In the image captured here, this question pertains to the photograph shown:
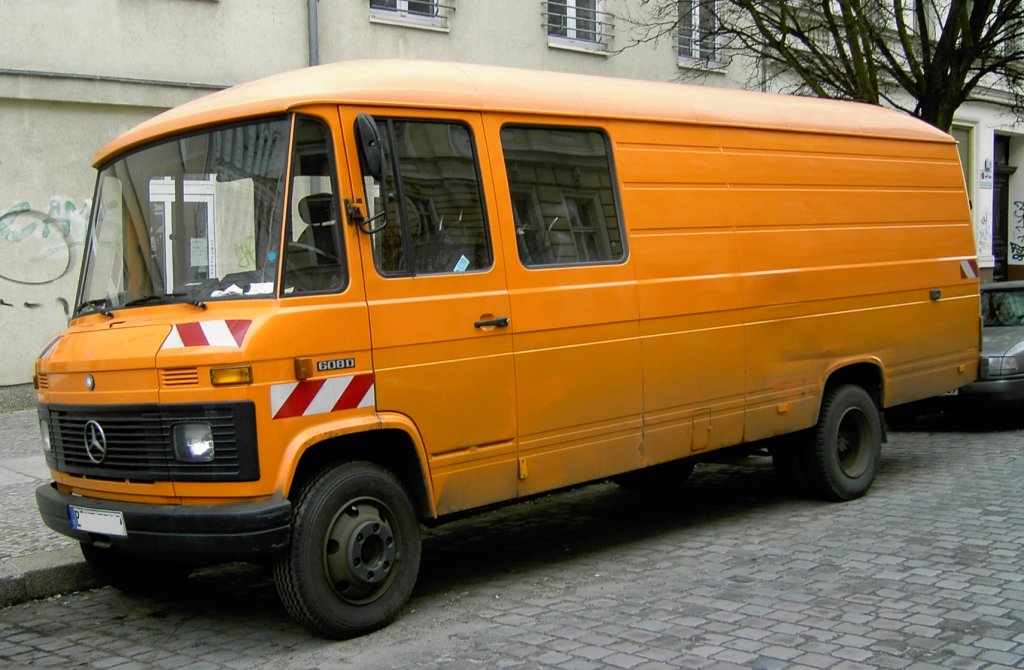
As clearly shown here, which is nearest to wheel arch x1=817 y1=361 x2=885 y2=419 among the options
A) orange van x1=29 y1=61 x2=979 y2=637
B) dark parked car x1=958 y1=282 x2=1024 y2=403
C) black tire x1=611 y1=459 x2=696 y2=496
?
orange van x1=29 y1=61 x2=979 y2=637

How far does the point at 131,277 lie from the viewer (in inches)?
230

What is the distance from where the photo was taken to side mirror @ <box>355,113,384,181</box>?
534 centimetres

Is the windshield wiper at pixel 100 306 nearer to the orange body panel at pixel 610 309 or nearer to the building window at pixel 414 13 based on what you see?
the orange body panel at pixel 610 309

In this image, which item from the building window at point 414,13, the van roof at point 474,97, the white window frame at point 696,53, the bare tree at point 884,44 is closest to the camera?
the van roof at point 474,97

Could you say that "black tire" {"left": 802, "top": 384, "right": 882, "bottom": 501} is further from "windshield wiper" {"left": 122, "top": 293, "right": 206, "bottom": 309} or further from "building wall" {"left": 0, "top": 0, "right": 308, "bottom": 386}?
"building wall" {"left": 0, "top": 0, "right": 308, "bottom": 386}

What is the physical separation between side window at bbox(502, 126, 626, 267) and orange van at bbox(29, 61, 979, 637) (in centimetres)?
2

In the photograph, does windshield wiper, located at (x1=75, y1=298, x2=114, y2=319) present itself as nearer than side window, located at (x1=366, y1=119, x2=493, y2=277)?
No

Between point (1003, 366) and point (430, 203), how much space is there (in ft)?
25.5

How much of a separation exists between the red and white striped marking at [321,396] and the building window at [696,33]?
11798 millimetres

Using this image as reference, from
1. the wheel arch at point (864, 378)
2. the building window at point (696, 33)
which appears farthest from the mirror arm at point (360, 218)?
the building window at point (696, 33)

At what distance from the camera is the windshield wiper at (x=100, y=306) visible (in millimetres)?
5798

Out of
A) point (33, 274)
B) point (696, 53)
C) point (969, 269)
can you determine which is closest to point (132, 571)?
point (969, 269)

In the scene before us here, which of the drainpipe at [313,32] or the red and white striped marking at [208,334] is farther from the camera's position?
the drainpipe at [313,32]

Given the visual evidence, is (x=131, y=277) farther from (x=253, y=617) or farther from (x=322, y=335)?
(x=253, y=617)
